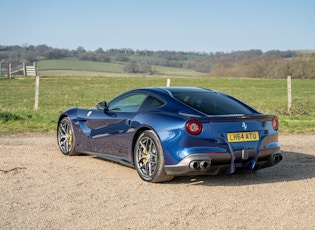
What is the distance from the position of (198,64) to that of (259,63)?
100 ft

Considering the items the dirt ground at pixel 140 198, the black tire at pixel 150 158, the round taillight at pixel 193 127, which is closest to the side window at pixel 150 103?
the black tire at pixel 150 158

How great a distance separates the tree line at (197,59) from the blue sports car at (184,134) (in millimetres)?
51804

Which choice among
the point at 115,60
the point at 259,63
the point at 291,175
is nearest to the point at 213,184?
the point at 291,175

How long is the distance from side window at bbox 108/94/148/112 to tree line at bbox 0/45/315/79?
2031 inches

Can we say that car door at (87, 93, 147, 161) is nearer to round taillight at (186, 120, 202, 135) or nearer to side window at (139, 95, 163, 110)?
side window at (139, 95, 163, 110)

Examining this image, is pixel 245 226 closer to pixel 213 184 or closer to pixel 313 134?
pixel 213 184

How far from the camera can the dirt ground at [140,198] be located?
16.3ft

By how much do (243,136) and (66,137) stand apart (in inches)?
143

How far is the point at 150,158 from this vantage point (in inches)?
271

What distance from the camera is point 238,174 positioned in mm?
7629

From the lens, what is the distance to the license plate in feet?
21.5

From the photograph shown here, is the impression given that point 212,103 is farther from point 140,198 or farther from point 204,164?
point 140,198

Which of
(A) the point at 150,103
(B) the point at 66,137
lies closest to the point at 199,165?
(A) the point at 150,103

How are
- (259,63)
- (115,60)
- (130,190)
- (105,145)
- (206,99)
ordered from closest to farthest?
(130,190) < (206,99) < (105,145) < (259,63) < (115,60)
